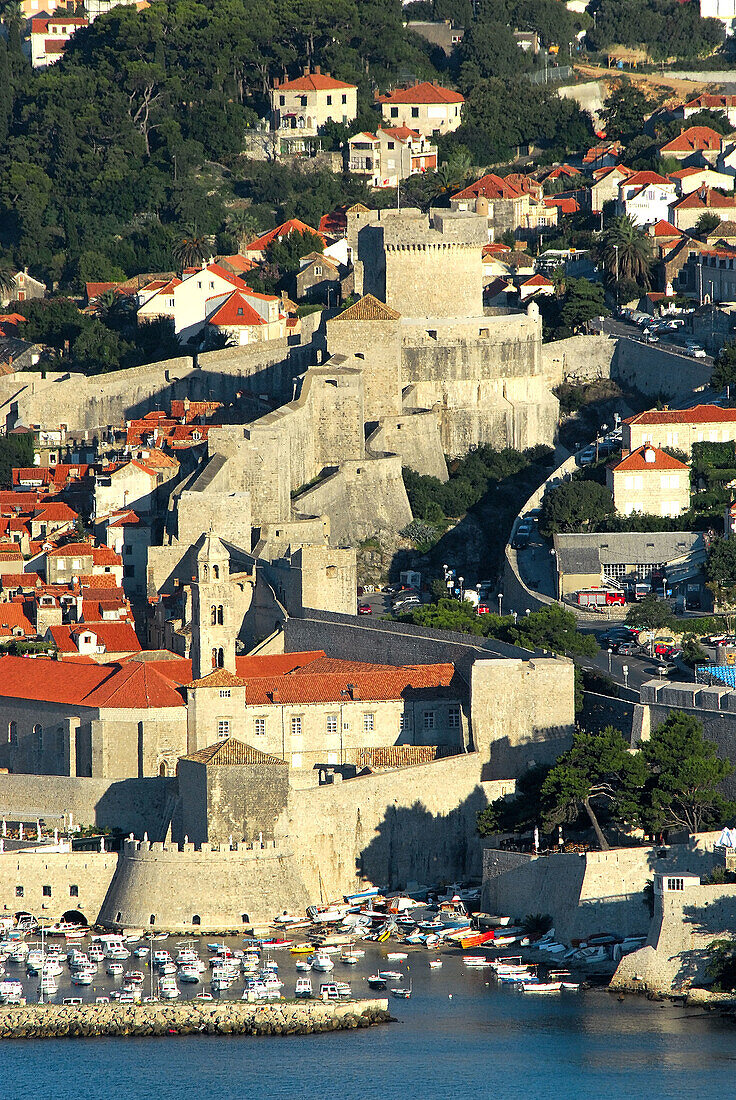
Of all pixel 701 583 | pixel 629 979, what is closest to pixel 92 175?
pixel 701 583

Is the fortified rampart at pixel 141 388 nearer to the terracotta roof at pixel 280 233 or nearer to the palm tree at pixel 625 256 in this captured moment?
the palm tree at pixel 625 256

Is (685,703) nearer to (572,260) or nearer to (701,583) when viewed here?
(701,583)

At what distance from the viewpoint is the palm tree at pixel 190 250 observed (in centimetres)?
9350

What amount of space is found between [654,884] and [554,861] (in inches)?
86.8

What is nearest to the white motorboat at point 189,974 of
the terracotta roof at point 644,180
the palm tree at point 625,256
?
Result: the palm tree at point 625,256

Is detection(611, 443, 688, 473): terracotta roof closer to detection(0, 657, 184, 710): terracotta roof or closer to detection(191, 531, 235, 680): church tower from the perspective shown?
detection(191, 531, 235, 680): church tower

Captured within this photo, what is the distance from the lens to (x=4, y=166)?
10069 cm

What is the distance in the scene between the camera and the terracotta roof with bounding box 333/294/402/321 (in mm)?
74562

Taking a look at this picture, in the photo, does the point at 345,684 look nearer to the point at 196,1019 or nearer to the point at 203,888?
the point at 203,888

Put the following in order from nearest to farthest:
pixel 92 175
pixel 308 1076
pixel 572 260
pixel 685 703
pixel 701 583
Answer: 1. pixel 308 1076
2. pixel 685 703
3. pixel 701 583
4. pixel 572 260
5. pixel 92 175

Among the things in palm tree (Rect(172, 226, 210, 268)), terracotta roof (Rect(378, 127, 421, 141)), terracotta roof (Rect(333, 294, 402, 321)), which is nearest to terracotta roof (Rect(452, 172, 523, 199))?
terracotta roof (Rect(378, 127, 421, 141))

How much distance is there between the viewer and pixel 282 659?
5909cm

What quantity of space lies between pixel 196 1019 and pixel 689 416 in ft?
93.8

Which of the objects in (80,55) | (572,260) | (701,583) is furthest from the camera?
(80,55)
